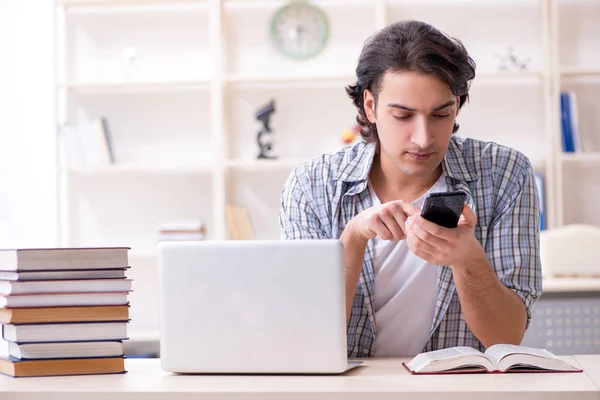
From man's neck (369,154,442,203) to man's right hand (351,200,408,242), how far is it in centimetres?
33

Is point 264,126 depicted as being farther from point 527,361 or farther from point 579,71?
point 527,361

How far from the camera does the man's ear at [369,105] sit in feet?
6.19

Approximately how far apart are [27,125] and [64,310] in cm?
307

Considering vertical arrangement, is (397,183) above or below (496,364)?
above

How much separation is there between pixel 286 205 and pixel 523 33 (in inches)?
103

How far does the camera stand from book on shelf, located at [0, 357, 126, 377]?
141cm

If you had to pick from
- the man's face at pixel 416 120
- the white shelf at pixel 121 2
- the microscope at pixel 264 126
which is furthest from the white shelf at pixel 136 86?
the man's face at pixel 416 120

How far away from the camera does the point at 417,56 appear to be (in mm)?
1726

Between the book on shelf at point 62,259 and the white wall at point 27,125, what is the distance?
2916mm

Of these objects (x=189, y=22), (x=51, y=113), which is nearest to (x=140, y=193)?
(x=51, y=113)

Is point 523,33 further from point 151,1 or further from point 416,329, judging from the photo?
point 416,329

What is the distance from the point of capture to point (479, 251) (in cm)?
156

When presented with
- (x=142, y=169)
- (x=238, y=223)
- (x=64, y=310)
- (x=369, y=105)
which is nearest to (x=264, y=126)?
(x=238, y=223)

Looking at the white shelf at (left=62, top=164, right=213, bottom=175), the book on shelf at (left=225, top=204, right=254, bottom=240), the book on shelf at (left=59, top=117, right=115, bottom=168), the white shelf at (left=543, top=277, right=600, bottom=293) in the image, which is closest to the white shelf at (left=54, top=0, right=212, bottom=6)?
the book on shelf at (left=59, top=117, right=115, bottom=168)
